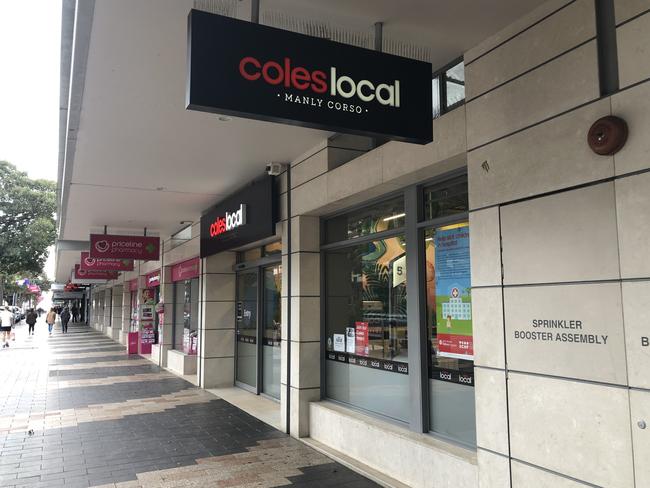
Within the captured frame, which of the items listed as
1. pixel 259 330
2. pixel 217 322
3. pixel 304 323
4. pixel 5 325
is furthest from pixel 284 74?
pixel 5 325

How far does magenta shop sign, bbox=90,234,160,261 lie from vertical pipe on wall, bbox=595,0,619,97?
1142 cm

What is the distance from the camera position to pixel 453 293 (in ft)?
16.6

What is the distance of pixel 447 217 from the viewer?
5.12 metres

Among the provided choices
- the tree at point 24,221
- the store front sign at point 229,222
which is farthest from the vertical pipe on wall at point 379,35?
the tree at point 24,221

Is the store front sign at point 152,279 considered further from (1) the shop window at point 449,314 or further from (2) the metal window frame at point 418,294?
(1) the shop window at point 449,314

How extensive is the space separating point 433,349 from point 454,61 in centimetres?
273

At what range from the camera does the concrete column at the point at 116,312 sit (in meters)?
27.8

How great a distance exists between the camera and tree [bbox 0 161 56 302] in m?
33.9

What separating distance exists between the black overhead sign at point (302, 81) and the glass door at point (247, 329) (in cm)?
700

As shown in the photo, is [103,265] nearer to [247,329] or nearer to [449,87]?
[247,329]

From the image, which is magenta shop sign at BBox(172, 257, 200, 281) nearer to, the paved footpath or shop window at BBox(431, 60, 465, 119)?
the paved footpath

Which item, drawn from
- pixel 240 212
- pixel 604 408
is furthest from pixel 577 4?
pixel 240 212

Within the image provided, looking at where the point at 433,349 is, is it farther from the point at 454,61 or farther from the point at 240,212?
the point at 240,212

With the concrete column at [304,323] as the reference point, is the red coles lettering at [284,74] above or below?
above
